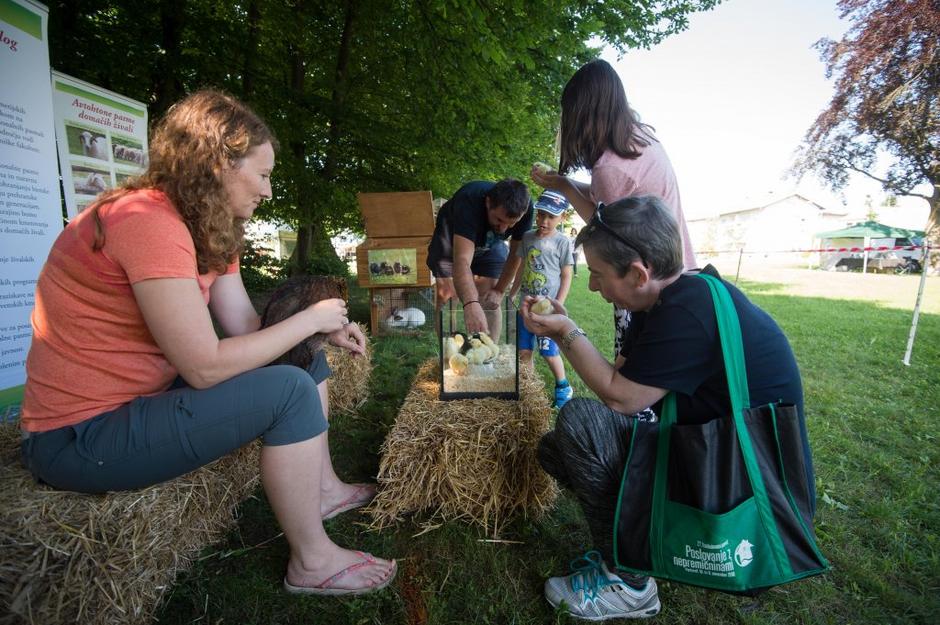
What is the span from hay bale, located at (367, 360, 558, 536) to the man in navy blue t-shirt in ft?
2.17

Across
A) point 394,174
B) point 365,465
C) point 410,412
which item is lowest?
point 365,465

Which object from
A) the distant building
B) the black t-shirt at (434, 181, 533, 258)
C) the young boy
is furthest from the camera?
the distant building

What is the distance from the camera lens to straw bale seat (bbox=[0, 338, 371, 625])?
1270 millimetres

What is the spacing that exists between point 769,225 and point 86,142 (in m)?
45.9

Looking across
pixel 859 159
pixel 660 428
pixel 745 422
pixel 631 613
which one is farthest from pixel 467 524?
pixel 859 159

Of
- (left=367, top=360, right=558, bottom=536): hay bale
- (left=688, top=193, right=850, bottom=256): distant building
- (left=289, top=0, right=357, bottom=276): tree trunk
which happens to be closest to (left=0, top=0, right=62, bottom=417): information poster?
(left=367, top=360, right=558, bottom=536): hay bale

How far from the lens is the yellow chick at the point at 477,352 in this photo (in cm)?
252

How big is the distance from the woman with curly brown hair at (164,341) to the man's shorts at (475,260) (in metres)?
2.44

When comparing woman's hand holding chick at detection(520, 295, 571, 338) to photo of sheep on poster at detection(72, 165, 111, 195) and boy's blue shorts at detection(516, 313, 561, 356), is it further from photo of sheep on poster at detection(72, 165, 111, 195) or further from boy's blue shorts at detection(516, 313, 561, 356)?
photo of sheep on poster at detection(72, 165, 111, 195)

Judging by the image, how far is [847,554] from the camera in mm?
2057

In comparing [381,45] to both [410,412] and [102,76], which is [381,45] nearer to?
[102,76]

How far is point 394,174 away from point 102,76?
5065mm

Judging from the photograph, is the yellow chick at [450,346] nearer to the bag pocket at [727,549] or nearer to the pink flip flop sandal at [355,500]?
the pink flip flop sandal at [355,500]

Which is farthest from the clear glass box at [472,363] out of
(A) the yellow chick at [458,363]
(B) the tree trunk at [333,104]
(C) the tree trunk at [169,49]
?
(B) the tree trunk at [333,104]
